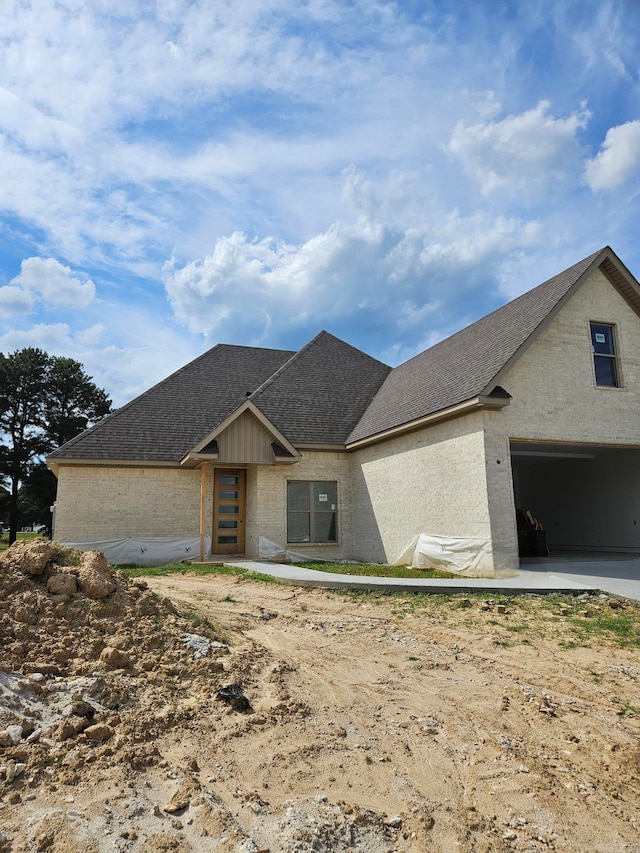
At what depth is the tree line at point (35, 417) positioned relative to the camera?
37469mm

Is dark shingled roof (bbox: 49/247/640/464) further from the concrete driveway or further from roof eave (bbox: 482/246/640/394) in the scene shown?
the concrete driveway

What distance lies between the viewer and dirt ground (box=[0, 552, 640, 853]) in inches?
119

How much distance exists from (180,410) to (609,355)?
521 inches

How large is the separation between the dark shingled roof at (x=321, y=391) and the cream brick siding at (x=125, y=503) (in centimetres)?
343

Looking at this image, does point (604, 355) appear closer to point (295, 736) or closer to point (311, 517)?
point (311, 517)

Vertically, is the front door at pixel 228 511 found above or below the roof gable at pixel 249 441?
below

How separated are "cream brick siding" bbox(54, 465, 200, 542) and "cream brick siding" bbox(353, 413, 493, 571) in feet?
17.3

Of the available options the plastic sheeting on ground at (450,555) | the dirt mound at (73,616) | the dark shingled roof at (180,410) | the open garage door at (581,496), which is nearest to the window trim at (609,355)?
the open garage door at (581,496)

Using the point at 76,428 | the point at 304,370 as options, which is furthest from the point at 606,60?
the point at 76,428

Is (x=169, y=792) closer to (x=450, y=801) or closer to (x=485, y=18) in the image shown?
(x=450, y=801)

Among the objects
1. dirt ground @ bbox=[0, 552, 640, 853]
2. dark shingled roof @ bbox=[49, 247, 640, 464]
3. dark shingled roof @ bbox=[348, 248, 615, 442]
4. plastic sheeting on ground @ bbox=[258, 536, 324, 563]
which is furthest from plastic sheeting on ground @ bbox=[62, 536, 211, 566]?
dirt ground @ bbox=[0, 552, 640, 853]

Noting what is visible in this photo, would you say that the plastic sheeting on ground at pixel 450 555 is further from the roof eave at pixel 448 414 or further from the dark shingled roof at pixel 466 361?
the dark shingled roof at pixel 466 361

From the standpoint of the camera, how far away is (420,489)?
14672 millimetres

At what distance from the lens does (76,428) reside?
4031 cm
